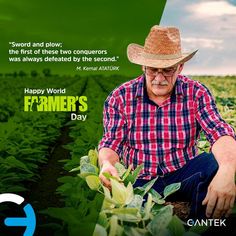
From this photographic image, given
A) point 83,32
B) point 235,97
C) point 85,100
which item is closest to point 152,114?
point 85,100

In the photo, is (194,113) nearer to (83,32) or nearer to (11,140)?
(83,32)

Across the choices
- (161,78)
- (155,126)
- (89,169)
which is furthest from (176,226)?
(161,78)

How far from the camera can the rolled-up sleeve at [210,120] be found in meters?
3.00

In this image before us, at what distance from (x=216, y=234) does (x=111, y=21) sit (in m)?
1.15

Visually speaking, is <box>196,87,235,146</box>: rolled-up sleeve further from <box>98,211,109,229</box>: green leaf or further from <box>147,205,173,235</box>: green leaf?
<box>98,211,109,229</box>: green leaf

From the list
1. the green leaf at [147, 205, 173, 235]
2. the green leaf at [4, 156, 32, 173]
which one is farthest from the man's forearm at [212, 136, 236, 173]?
the green leaf at [4, 156, 32, 173]

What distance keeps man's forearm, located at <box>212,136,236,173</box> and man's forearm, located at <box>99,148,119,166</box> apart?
50cm

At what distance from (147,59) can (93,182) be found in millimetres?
672

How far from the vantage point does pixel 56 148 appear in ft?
15.4

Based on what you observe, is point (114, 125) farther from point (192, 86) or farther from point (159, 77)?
point (192, 86)

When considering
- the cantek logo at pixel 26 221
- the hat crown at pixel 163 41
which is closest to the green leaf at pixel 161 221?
the cantek logo at pixel 26 221

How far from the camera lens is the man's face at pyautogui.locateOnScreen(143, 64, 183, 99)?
3115 millimetres

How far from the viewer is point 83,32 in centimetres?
295

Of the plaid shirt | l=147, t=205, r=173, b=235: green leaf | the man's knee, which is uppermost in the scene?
the plaid shirt
